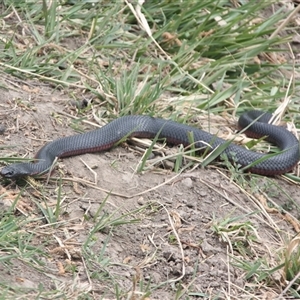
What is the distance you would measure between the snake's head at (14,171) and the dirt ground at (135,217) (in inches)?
4.0

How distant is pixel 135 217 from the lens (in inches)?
206

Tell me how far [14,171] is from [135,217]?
83 centimetres

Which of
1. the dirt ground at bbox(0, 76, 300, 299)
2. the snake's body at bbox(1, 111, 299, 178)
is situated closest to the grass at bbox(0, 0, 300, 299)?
the dirt ground at bbox(0, 76, 300, 299)

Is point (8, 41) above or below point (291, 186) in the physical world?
above

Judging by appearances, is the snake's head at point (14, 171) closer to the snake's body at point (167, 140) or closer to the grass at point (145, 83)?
the grass at point (145, 83)

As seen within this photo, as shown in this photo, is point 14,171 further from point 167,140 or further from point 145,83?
point 145,83

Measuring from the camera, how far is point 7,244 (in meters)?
4.54

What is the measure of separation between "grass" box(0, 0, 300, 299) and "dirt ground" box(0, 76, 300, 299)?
2 centimetres

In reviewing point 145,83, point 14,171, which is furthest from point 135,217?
point 145,83

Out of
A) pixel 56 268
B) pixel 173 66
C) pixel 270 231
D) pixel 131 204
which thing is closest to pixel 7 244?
pixel 56 268

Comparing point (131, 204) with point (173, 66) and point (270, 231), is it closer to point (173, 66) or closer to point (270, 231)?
point (270, 231)

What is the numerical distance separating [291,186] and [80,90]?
189 cm

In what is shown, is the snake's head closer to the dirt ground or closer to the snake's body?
the dirt ground

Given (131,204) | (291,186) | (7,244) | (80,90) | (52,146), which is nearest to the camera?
(7,244)
